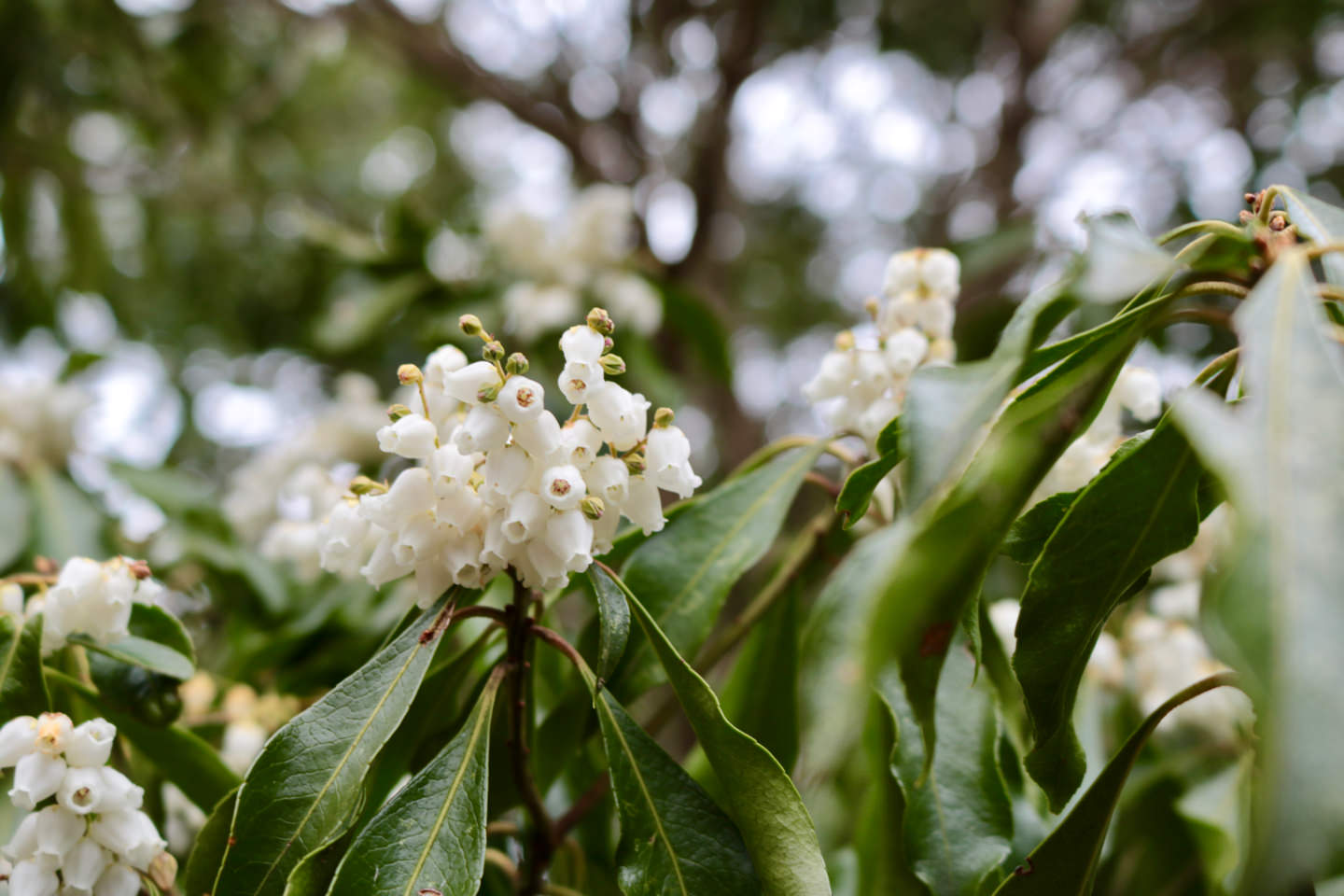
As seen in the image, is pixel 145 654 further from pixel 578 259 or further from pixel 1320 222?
pixel 578 259

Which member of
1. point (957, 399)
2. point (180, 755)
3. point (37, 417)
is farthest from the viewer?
point (37, 417)

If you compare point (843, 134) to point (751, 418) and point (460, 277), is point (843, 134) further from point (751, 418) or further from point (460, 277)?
point (460, 277)

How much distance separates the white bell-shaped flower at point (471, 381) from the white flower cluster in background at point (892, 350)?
46cm

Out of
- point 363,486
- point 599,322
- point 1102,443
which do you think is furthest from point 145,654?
point 1102,443

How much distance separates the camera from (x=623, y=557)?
100 cm

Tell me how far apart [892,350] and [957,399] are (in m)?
0.47

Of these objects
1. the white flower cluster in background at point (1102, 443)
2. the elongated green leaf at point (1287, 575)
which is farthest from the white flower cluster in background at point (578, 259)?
the elongated green leaf at point (1287, 575)

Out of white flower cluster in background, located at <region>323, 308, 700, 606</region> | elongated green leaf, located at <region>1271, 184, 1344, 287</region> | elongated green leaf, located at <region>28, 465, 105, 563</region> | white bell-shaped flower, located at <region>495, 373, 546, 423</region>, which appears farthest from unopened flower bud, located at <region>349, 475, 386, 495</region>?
elongated green leaf, located at <region>28, 465, 105, 563</region>

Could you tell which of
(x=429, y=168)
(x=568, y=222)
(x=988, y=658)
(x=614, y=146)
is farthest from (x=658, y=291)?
(x=429, y=168)

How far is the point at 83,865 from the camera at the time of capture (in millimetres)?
741

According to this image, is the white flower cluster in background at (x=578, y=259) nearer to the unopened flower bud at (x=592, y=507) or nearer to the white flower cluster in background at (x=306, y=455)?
the white flower cluster in background at (x=306, y=455)

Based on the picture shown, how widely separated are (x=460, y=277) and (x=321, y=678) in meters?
1.38

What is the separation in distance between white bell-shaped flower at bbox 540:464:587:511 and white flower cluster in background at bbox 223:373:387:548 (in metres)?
1.37

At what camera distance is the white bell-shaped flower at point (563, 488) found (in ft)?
2.36
